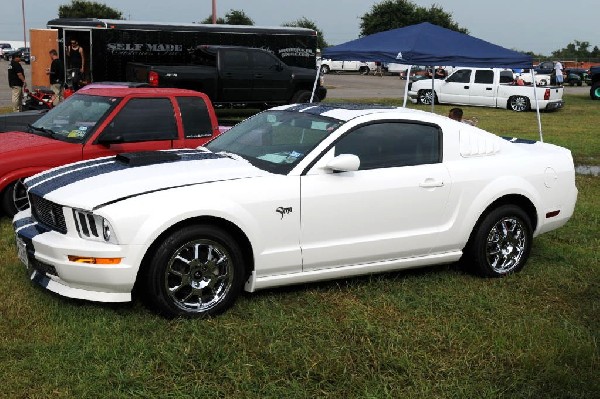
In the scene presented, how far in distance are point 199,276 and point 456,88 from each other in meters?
22.2

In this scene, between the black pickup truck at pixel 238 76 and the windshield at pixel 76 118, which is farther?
the black pickup truck at pixel 238 76

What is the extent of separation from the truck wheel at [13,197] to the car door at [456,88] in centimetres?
2057

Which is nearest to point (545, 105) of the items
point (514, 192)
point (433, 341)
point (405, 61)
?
point (405, 61)

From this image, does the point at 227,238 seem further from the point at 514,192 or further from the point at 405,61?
the point at 405,61

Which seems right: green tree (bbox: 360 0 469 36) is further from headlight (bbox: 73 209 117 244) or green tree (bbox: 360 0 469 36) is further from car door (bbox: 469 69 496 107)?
headlight (bbox: 73 209 117 244)

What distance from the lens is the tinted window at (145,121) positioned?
7445 millimetres

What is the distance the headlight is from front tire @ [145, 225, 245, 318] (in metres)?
0.33

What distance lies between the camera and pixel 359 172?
17.3 feet

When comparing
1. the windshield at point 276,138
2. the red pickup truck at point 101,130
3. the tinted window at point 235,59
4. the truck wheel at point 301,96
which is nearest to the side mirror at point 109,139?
the red pickup truck at point 101,130

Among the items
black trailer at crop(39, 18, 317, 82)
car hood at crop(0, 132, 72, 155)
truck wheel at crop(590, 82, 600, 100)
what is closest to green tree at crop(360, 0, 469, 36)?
truck wheel at crop(590, 82, 600, 100)

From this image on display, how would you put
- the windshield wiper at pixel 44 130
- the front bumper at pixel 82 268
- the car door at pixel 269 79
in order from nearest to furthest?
the front bumper at pixel 82 268 < the windshield wiper at pixel 44 130 < the car door at pixel 269 79

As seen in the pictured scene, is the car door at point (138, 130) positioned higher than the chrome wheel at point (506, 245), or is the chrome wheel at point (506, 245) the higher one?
the car door at point (138, 130)

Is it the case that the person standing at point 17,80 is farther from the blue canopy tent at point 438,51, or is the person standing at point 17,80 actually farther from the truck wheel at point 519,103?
the truck wheel at point 519,103

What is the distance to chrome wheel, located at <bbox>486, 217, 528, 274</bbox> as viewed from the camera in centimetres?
595
